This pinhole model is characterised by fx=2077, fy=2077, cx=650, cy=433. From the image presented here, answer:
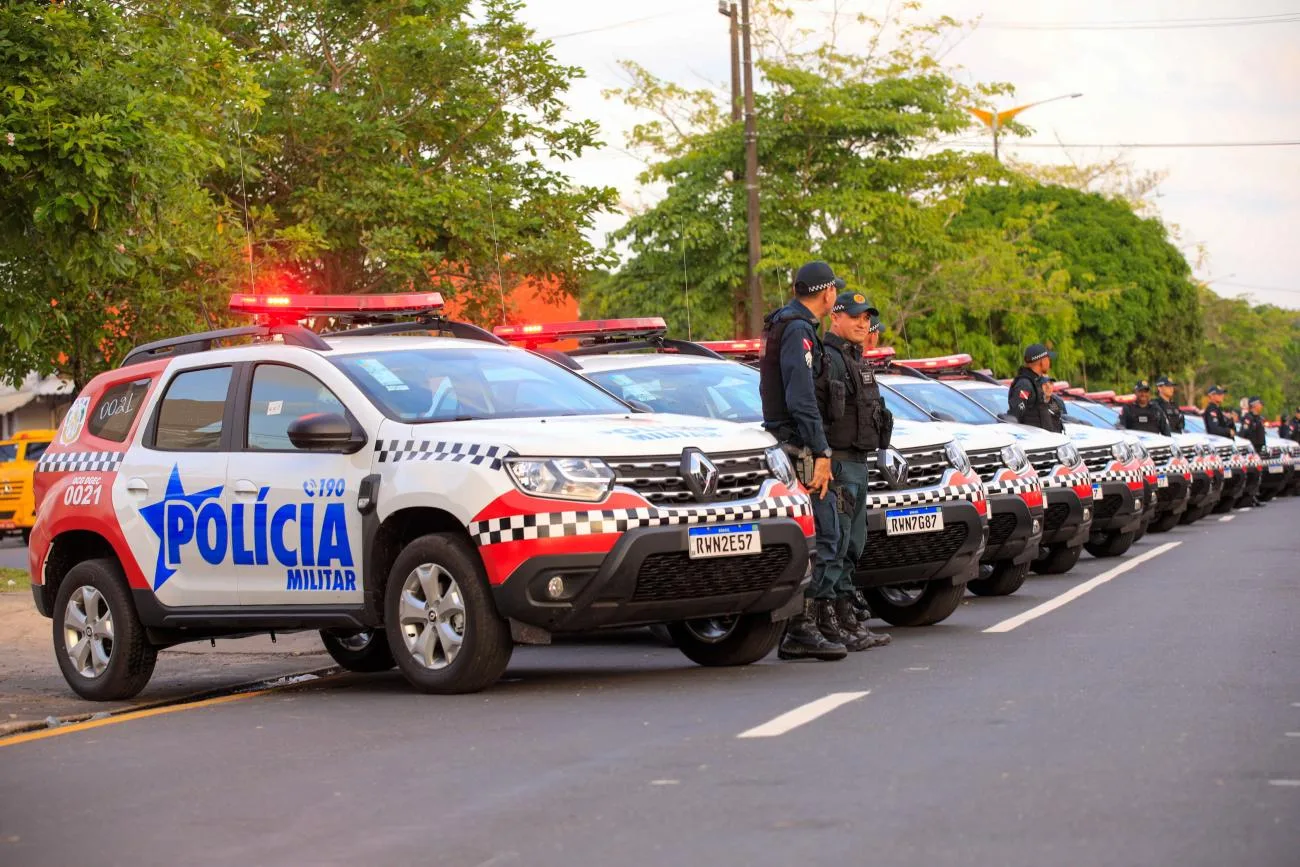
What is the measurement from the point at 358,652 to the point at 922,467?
343cm

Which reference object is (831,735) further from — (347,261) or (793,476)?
(347,261)

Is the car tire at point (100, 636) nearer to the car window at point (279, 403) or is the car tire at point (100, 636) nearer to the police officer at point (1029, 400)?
the car window at point (279, 403)

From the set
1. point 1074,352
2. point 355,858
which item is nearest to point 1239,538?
point 355,858

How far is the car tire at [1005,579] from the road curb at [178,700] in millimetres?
5238

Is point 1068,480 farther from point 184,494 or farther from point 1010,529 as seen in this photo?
point 184,494

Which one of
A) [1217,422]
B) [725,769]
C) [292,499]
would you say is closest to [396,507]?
[292,499]

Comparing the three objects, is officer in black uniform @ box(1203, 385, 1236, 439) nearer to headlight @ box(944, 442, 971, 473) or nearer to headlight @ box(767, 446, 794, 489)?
headlight @ box(944, 442, 971, 473)

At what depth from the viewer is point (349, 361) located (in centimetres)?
992

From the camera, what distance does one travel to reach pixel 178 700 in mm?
10164

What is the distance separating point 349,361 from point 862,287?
27418 millimetres

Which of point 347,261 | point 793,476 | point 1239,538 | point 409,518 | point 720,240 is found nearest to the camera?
point 409,518

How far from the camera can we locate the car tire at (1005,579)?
14.8m

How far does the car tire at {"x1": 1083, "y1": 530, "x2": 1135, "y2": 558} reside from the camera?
1938cm

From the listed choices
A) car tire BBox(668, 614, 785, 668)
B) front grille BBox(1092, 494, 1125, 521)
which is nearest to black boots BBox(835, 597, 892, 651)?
car tire BBox(668, 614, 785, 668)
